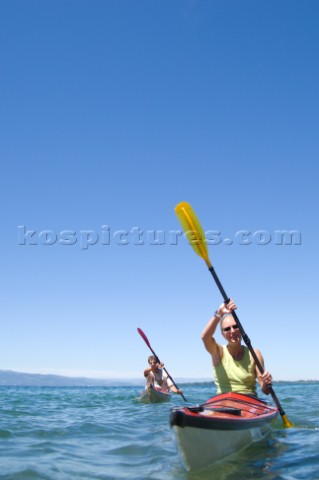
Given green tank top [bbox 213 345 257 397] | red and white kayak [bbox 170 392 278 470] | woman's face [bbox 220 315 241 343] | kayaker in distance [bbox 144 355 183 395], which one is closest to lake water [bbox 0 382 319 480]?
red and white kayak [bbox 170 392 278 470]

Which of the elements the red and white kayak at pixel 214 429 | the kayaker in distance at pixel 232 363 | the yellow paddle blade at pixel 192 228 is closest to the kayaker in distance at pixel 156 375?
the yellow paddle blade at pixel 192 228

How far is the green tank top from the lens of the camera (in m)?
7.16

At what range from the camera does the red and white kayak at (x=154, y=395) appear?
702 inches

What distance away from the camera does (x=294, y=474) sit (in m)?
5.42

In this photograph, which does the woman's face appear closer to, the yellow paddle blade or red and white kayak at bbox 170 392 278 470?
red and white kayak at bbox 170 392 278 470

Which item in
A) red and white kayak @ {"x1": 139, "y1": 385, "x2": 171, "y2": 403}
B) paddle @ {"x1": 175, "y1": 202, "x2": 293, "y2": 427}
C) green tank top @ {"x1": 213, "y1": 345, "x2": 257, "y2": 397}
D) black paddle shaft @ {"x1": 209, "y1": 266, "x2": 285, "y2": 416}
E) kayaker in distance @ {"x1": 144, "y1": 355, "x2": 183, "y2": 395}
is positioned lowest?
red and white kayak @ {"x1": 139, "y1": 385, "x2": 171, "y2": 403}

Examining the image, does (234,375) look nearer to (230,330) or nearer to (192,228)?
(230,330)

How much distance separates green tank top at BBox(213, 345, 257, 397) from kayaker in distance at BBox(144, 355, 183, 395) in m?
11.5

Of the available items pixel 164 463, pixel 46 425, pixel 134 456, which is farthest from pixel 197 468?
pixel 46 425

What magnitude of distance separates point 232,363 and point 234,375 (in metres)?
0.19

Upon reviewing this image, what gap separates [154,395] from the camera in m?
18.0

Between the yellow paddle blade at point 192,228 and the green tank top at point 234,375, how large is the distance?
2.25 meters

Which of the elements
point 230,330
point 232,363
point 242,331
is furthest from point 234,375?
point 242,331

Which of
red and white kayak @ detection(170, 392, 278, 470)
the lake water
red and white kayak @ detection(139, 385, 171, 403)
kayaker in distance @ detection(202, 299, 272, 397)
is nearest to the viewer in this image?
red and white kayak @ detection(170, 392, 278, 470)
